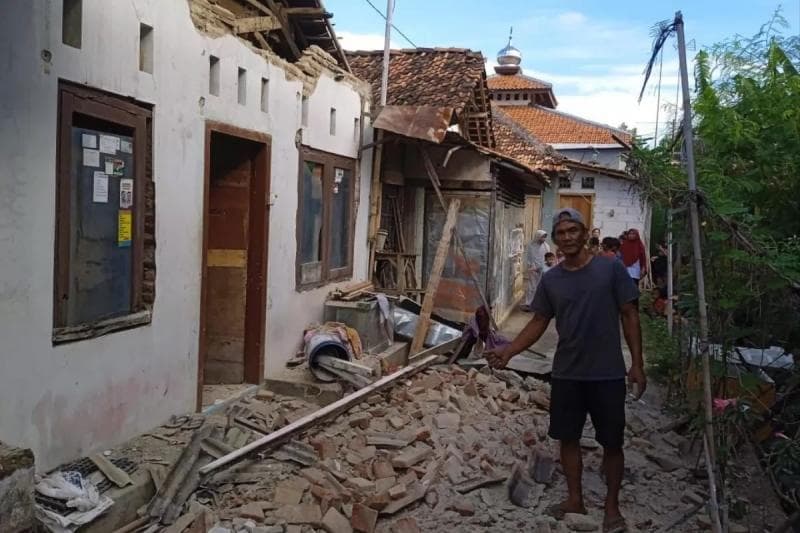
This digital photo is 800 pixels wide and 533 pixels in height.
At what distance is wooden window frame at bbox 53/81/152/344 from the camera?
180 inches

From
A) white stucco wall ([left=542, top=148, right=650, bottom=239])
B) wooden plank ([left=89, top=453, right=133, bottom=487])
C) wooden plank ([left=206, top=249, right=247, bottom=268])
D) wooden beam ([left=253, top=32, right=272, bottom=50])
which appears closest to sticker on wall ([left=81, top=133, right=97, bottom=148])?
wooden plank ([left=89, top=453, right=133, bottom=487])

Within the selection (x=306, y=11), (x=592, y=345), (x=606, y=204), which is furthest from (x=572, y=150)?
(x=592, y=345)

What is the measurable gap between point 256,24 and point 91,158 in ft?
9.61

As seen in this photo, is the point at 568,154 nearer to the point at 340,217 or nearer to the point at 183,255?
the point at 340,217

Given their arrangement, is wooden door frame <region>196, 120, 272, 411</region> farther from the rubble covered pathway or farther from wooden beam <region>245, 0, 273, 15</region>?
wooden beam <region>245, 0, 273, 15</region>

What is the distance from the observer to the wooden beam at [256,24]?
22.7 feet

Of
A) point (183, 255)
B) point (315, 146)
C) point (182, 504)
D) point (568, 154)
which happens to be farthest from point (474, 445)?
point (568, 154)

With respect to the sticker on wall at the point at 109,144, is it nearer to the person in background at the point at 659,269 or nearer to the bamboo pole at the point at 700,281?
the bamboo pole at the point at 700,281

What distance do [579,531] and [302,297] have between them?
4.80 meters

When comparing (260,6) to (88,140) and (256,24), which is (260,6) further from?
(88,140)

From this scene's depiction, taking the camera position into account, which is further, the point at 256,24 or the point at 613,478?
the point at 256,24

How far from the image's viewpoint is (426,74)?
41.4 ft

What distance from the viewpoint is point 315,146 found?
28.4 ft

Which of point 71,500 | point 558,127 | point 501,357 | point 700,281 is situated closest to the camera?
point 700,281
